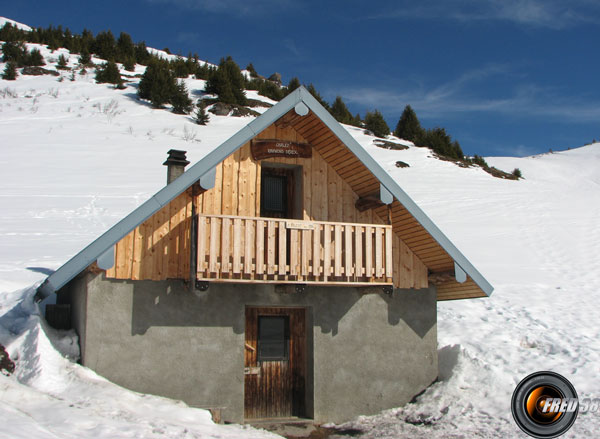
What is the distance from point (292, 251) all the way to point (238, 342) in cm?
201

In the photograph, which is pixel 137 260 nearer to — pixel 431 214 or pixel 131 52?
pixel 431 214

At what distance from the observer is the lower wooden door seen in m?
12.2

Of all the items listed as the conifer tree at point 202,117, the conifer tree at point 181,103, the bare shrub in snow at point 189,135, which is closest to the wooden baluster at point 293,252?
the bare shrub in snow at point 189,135

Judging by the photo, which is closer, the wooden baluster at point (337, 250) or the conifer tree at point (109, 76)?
the wooden baluster at point (337, 250)

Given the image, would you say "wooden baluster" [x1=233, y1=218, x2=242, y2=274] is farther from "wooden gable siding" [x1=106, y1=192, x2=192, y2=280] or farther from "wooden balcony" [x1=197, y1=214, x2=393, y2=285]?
"wooden gable siding" [x1=106, y1=192, x2=192, y2=280]

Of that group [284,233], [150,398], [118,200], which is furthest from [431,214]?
[150,398]

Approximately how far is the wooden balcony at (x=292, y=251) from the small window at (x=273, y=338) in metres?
1.49

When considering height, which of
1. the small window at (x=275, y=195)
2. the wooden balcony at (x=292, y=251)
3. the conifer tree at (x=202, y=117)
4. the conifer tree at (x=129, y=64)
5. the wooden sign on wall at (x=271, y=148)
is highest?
the conifer tree at (x=129, y=64)

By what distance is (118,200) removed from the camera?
27.2 m

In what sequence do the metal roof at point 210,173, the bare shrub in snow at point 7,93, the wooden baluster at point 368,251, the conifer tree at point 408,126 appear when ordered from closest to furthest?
the metal roof at point 210,173 < the wooden baluster at point 368,251 < the bare shrub in snow at point 7,93 < the conifer tree at point 408,126

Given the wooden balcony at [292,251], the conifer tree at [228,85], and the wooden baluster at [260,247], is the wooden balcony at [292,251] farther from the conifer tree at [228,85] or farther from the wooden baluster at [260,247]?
the conifer tree at [228,85]

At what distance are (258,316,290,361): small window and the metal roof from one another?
3.45 meters

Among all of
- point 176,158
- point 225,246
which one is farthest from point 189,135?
point 225,246

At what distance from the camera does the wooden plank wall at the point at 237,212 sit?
11.0 metres
